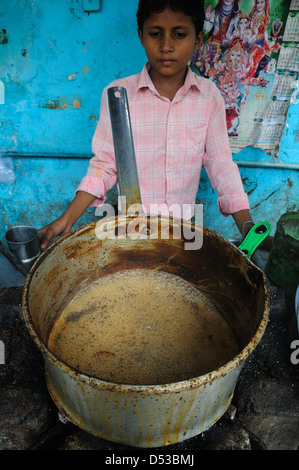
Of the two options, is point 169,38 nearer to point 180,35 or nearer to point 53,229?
point 180,35

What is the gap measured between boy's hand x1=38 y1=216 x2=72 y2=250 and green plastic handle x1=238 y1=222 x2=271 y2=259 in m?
0.82

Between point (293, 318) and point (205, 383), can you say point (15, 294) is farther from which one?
point (293, 318)

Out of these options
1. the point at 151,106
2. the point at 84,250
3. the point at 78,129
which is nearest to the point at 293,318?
the point at 84,250

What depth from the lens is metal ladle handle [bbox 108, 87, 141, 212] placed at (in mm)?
1337

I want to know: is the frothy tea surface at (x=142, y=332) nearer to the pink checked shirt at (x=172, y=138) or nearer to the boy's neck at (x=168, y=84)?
the pink checked shirt at (x=172, y=138)

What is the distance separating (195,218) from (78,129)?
4.00 feet

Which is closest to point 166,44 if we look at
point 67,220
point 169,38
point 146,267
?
point 169,38

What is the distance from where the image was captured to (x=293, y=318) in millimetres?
1299

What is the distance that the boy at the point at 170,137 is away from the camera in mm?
1594

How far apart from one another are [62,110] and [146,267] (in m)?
1.64

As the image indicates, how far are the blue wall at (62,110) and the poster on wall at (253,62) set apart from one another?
0.42 feet

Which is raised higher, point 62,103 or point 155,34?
point 155,34

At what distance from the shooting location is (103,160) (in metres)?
1.87

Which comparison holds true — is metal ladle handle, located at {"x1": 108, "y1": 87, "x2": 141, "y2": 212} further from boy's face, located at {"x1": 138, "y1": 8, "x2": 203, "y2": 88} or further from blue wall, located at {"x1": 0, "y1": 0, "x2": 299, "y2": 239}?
blue wall, located at {"x1": 0, "y1": 0, "x2": 299, "y2": 239}
